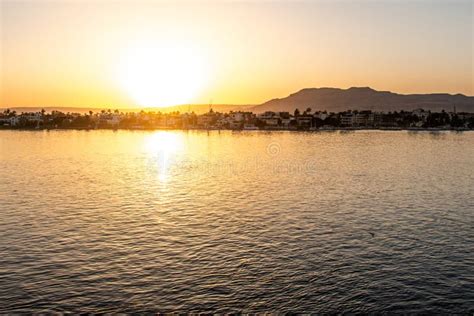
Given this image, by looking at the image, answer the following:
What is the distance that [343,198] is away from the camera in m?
54.6

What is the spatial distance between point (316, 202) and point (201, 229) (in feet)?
59.4

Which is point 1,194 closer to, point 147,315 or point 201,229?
point 201,229

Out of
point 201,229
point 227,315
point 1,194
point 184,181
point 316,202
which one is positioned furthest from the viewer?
point 184,181

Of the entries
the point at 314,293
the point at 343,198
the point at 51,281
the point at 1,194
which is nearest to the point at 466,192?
the point at 343,198

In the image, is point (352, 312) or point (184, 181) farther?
point (184, 181)

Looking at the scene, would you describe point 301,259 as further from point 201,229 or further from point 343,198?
point 343,198

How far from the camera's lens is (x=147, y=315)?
74.9 ft

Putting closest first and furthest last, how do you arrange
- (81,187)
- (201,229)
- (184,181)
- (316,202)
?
(201,229) < (316,202) < (81,187) < (184,181)

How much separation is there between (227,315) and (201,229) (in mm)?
16677

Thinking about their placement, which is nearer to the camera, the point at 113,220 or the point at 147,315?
the point at 147,315

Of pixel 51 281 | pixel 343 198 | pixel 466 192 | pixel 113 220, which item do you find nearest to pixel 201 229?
pixel 113 220

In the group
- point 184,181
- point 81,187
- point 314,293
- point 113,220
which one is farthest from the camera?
point 184,181

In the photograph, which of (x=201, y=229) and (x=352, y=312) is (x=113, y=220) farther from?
(x=352, y=312)

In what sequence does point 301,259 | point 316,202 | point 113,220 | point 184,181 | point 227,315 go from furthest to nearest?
point 184,181 < point 316,202 < point 113,220 < point 301,259 < point 227,315
